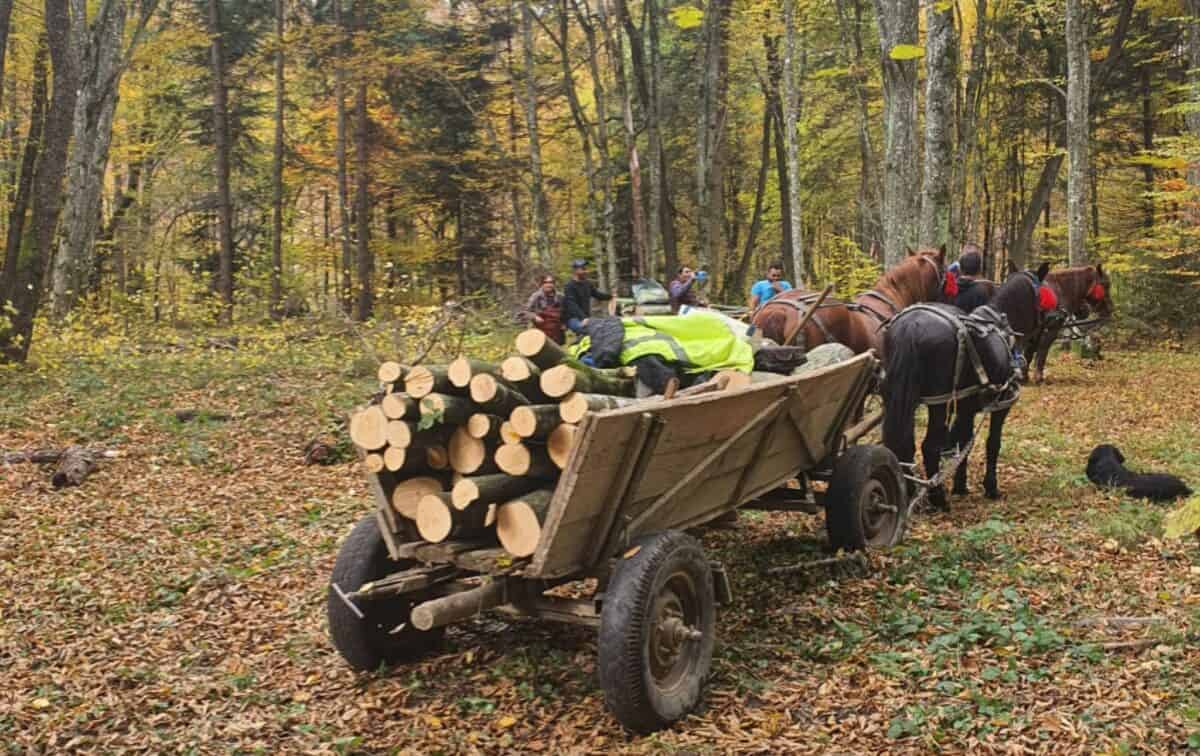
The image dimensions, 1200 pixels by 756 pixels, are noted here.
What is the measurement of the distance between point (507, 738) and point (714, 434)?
174 cm

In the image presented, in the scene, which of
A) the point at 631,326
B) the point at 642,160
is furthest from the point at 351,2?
the point at 631,326

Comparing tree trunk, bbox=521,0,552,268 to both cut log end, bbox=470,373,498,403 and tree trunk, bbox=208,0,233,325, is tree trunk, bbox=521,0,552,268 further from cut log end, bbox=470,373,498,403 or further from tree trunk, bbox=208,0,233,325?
cut log end, bbox=470,373,498,403

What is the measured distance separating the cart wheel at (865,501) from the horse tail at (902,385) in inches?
34.0

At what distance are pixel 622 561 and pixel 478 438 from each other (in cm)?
86

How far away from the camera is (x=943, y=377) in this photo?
7.55 meters

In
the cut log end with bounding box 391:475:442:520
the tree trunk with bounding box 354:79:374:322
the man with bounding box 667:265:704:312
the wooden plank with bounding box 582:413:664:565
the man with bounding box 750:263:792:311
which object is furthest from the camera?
the tree trunk with bounding box 354:79:374:322

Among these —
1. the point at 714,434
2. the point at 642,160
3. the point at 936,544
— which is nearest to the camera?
the point at 714,434

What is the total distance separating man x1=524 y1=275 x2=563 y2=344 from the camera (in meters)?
13.6

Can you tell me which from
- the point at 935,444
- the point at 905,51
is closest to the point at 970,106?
the point at 905,51

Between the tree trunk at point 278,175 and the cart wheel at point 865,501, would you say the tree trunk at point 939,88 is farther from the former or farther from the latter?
the tree trunk at point 278,175

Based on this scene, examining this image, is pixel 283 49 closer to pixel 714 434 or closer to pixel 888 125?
pixel 888 125

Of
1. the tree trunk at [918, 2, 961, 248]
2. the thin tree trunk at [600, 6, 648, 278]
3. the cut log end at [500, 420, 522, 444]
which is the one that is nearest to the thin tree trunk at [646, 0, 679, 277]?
the thin tree trunk at [600, 6, 648, 278]

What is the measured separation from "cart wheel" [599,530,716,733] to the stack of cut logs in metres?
0.47

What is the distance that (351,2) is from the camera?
76.0 ft
